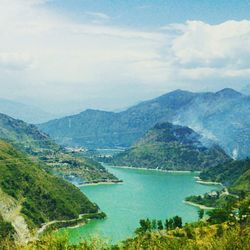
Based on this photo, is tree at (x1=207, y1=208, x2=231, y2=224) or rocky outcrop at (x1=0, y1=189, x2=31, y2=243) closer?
tree at (x1=207, y1=208, x2=231, y2=224)

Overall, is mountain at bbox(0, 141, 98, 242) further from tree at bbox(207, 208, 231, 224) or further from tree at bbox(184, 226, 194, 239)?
tree at bbox(184, 226, 194, 239)

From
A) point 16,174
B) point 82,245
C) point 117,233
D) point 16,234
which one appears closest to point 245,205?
point 117,233

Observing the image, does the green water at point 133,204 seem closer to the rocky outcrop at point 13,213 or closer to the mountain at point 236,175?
the mountain at point 236,175

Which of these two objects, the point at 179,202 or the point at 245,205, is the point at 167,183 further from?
the point at 245,205

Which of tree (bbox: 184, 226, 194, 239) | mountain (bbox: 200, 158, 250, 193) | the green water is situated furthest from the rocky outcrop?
mountain (bbox: 200, 158, 250, 193)

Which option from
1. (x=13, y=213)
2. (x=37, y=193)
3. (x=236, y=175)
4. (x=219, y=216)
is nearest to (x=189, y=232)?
(x=219, y=216)

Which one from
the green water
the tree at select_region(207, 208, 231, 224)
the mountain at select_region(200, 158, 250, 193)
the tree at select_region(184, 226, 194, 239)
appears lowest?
the green water

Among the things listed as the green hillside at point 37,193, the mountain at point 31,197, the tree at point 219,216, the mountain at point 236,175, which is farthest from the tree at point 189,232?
the mountain at point 236,175
